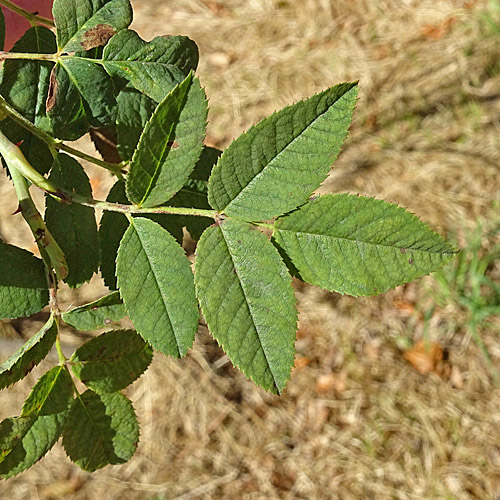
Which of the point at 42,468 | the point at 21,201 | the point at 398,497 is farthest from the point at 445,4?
the point at 21,201

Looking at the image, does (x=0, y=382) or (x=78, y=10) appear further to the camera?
(x=78, y=10)

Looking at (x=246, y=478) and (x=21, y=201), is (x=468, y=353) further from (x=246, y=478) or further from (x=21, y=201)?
(x=21, y=201)

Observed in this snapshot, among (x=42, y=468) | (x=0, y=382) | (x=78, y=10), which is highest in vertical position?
(x=78, y=10)

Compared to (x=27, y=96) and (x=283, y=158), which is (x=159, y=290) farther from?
→ (x=27, y=96)

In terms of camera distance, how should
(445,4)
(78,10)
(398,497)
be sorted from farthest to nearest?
(445,4)
(398,497)
(78,10)

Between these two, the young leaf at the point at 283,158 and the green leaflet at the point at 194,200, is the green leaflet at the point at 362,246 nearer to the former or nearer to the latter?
the young leaf at the point at 283,158

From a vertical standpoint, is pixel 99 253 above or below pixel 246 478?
above
